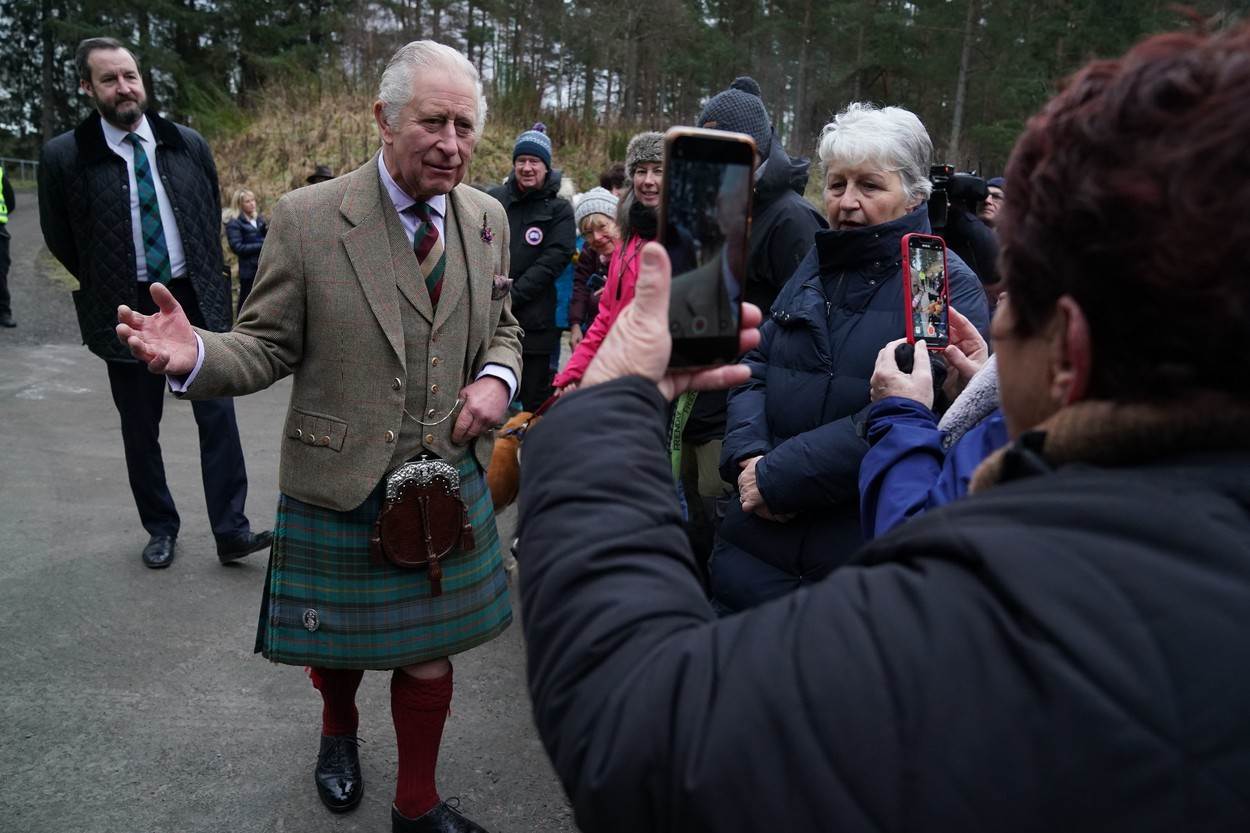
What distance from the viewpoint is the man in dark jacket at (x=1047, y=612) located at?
0.70 m

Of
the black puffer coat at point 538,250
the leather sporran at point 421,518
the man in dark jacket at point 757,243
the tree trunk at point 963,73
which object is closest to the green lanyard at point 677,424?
the man in dark jacket at point 757,243

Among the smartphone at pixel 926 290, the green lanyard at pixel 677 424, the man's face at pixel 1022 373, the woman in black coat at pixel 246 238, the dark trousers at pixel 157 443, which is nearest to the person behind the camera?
the man's face at pixel 1022 373

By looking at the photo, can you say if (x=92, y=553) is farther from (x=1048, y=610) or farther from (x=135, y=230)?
(x=1048, y=610)

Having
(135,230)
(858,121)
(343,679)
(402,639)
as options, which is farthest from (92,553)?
(858,121)

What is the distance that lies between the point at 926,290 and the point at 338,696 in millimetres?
2077

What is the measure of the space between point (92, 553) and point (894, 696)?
4.63 metres

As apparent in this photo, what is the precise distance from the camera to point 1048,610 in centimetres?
72

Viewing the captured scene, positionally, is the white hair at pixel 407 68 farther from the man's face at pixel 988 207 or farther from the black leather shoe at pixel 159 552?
the man's face at pixel 988 207

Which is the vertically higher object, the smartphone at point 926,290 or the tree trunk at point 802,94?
the tree trunk at point 802,94

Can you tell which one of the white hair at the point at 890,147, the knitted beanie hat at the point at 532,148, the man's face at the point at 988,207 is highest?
the knitted beanie hat at the point at 532,148

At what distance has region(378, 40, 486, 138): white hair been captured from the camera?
2434 millimetres

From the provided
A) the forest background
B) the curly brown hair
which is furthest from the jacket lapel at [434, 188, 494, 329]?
the forest background

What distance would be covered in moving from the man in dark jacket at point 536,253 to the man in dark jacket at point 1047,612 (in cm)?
524

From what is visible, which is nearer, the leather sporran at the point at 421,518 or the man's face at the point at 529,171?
the leather sporran at the point at 421,518
